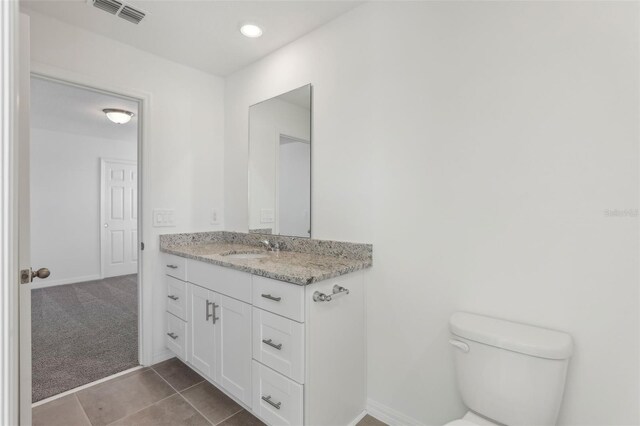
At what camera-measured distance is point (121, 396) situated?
199 cm

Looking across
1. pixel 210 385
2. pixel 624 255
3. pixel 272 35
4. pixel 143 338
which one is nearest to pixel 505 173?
pixel 624 255

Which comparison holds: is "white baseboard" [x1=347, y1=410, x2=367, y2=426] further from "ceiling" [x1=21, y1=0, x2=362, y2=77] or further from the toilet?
"ceiling" [x1=21, y1=0, x2=362, y2=77]

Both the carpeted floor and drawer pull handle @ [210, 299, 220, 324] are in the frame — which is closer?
drawer pull handle @ [210, 299, 220, 324]

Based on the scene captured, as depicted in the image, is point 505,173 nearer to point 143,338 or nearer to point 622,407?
point 622,407

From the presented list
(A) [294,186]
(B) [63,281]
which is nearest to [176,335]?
(A) [294,186]

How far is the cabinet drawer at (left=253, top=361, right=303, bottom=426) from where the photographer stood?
1457 millimetres

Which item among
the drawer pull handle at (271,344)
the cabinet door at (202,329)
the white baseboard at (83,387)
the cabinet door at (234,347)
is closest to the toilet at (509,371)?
the drawer pull handle at (271,344)

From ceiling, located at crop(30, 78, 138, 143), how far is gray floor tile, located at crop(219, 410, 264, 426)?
2694 mm

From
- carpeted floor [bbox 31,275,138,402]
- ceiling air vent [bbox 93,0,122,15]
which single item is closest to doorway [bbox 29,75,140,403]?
carpeted floor [bbox 31,275,138,402]

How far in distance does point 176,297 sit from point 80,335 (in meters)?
1.38

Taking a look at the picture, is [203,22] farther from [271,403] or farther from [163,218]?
[271,403]

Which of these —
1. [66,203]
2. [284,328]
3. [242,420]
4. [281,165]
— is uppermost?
[281,165]

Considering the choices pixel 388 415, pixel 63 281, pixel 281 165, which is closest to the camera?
pixel 388 415

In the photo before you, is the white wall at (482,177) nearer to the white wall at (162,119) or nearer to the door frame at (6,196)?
the white wall at (162,119)
